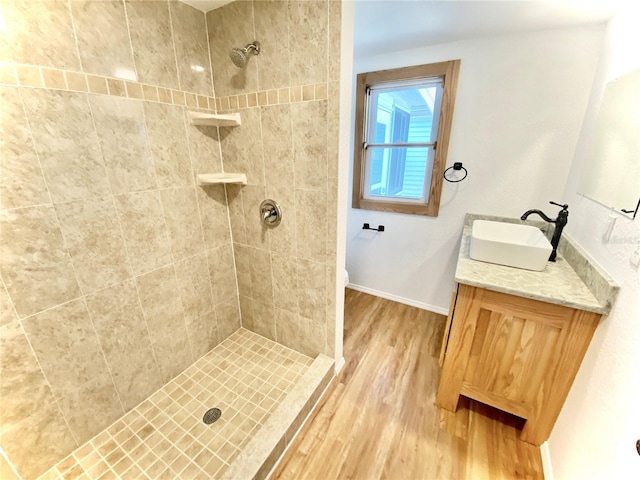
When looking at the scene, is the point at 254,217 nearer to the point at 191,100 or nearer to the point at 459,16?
the point at 191,100

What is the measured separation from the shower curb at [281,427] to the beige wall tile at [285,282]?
0.43 m

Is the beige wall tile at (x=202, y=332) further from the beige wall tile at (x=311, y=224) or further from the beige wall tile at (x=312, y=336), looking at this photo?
the beige wall tile at (x=311, y=224)

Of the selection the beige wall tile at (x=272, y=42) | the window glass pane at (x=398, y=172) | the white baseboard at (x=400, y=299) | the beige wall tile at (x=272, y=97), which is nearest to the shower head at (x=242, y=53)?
the beige wall tile at (x=272, y=42)

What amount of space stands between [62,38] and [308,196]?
1197mm

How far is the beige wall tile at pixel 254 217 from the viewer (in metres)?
1.64

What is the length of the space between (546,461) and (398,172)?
2159 millimetres

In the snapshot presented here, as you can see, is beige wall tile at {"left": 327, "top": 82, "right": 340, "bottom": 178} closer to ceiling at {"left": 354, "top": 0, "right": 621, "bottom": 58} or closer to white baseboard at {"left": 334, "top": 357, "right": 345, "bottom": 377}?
ceiling at {"left": 354, "top": 0, "right": 621, "bottom": 58}

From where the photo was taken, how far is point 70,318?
1140mm

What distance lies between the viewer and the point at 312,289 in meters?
1.62

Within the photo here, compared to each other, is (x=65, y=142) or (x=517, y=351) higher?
(x=65, y=142)

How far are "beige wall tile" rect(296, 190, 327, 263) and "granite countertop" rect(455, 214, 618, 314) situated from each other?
0.75m

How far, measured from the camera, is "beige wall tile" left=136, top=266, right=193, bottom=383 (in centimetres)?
143

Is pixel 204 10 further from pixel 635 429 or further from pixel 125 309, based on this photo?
pixel 635 429

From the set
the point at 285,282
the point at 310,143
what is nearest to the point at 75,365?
the point at 285,282
